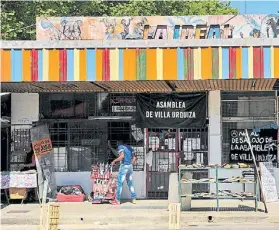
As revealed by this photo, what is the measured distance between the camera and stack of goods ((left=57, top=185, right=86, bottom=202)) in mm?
15758

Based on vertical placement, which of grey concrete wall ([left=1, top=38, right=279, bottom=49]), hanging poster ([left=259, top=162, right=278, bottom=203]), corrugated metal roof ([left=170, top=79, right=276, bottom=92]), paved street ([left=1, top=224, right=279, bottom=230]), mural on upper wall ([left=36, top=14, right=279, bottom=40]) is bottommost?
paved street ([left=1, top=224, right=279, bottom=230])

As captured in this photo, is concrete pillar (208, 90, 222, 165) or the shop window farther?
the shop window

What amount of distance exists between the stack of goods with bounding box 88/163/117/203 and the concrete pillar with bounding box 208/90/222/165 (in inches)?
111

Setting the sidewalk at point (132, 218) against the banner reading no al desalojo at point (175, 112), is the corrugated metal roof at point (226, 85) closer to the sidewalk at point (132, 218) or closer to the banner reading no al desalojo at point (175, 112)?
the banner reading no al desalojo at point (175, 112)

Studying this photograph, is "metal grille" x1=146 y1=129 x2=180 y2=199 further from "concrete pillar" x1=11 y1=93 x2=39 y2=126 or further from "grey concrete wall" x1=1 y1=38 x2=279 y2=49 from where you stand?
"grey concrete wall" x1=1 y1=38 x2=279 y2=49

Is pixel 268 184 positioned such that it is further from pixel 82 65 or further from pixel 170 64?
pixel 82 65

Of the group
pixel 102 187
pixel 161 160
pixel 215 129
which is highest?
pixel 215 129

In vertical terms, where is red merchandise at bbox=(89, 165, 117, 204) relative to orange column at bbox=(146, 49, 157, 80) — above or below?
below

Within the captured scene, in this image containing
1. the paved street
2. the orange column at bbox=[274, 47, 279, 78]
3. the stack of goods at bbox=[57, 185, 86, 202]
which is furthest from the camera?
the stack of goods at bbox=[57, 185, 86, 202]

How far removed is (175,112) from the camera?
16.1m

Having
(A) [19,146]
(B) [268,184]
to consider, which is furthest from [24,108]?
(B) [268,184]

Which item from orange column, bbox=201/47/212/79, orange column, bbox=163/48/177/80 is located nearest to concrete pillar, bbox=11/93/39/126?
orange column, bbox=163/48/177/80

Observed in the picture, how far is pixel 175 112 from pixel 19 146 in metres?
4.51

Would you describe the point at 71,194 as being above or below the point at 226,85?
below
